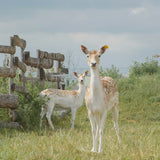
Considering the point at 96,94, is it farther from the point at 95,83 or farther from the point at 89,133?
the point at 89,133

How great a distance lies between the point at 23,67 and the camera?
10156 millimetres

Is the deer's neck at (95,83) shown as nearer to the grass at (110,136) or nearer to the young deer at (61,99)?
the grass at (110,136)

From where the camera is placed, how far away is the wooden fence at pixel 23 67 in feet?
30.2

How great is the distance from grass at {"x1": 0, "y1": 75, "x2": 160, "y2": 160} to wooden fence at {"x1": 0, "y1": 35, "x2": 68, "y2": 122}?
38.5 inches

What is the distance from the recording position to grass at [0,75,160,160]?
5.24 meters

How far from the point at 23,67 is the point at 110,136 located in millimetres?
4203

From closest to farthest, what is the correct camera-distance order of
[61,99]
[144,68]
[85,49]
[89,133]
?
1. [85,49]
2. [89,133]
3. [61,99]
4. [144,68]

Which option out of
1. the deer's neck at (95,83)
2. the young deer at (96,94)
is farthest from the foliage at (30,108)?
the deer's neck at (95,83)

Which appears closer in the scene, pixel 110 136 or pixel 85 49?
pixel 85 49

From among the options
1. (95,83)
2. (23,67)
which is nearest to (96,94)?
(95,83)

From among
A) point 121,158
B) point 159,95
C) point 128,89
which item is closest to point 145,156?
point 121,158

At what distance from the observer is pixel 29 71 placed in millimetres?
12117

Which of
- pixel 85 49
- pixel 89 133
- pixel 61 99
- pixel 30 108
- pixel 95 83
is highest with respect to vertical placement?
pixel 85 49

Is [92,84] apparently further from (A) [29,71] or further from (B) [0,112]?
(A) [29,71]
